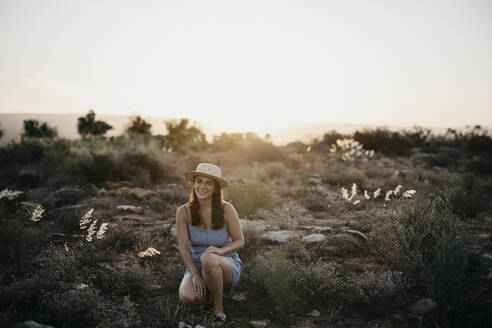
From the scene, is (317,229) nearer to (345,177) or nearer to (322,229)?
(322,229)

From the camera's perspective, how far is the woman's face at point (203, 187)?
11.0 feet

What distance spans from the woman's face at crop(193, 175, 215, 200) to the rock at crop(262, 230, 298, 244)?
183cm

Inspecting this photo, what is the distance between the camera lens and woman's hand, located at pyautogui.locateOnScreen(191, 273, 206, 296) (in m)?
3.09

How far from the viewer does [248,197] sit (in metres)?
6.51

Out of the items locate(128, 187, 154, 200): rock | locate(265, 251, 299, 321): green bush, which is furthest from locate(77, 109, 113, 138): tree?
locate(265, 251, 299, 321): green bush

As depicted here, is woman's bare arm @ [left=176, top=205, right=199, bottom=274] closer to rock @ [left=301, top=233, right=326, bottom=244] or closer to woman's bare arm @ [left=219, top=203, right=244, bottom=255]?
woman's bare arm @ [left=219, top=203, right=244, bottom=255]

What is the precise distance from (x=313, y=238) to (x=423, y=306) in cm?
186

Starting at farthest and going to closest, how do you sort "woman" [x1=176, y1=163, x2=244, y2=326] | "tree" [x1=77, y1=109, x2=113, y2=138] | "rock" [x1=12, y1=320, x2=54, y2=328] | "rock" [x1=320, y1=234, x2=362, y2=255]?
"tree" [x1=77, y1=109, x2=113, y2=138] → "rock" [x1=320, y1=234, x2=362, y2=255] → "woman" [x1=176, y1=163, x2=244, y2=326] → "rock" [x1=12, y1=320, x2=54, y2=328]

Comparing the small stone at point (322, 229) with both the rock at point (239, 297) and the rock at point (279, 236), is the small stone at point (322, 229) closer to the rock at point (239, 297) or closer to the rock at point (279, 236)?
the rock at point (279, 236)

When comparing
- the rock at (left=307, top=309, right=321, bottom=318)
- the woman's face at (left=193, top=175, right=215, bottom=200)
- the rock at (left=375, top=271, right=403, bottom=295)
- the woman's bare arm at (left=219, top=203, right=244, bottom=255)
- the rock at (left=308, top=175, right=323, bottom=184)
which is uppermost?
the woman's face at (left=193, top=175, right=215, bottom=200)

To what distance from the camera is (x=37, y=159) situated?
11102 mm

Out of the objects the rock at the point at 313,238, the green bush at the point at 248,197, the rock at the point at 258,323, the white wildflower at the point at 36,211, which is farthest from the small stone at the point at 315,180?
the white wildflower at the point at 36,211

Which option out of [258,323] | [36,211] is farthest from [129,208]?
[258,323]

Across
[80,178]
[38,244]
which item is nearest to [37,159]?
[80,178]
